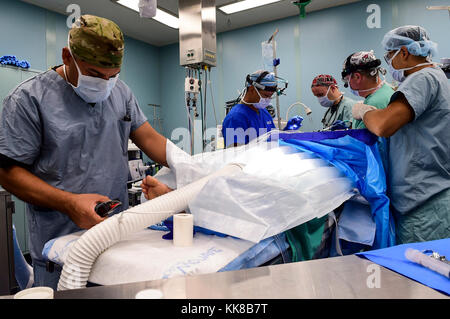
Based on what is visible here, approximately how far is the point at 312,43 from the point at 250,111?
2676 millimetres

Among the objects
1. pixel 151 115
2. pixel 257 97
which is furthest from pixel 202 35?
pixel 151 115

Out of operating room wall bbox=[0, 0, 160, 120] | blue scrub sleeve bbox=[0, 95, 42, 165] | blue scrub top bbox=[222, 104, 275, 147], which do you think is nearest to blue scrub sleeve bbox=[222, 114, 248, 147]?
blue scrub top bbox=[222, 104, 275, 147]

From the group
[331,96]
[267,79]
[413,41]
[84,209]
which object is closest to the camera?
[84,209]

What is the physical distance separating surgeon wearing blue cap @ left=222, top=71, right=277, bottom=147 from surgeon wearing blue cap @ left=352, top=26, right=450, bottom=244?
104cm

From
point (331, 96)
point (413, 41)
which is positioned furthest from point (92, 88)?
point (331, 96)

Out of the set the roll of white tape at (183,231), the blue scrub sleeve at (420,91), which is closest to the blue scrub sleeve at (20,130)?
the roll of white tape at (183,231)

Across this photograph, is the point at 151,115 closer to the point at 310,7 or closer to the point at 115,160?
the point at 310,7

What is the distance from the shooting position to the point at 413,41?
139 cm

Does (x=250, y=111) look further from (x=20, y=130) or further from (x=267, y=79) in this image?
(x=20, y=130)

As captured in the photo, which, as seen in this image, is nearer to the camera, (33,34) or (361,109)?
(361,109)

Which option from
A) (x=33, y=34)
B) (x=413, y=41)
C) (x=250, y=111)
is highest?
(x=33, y=34)

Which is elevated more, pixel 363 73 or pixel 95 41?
pixel 363 73

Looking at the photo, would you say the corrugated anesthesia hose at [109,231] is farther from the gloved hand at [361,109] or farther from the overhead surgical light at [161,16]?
the overhead surgical light at [161,16]

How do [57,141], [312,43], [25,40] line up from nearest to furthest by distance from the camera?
[57,141]
[25,40]
[312,43]
